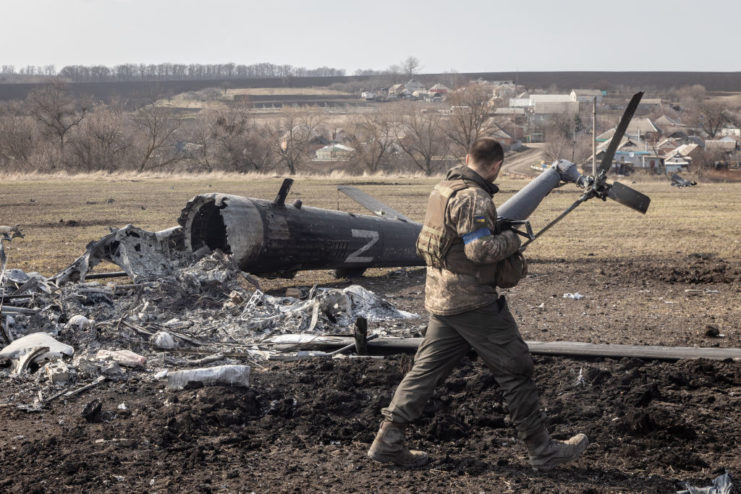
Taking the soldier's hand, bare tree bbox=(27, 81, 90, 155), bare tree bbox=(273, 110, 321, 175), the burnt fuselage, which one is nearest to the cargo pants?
the soldier's hand

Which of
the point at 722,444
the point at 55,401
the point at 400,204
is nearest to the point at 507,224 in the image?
the point at 722,444

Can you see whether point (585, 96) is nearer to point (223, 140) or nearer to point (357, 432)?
point (223, 140)

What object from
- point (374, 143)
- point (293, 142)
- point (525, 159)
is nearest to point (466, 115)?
point (374, 143)

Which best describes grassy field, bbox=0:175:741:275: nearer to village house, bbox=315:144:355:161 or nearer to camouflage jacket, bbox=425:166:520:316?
camouflage jacket, bbox=425:166:520:316

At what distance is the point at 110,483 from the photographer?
4516 millimetres

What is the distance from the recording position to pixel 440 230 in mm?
4641

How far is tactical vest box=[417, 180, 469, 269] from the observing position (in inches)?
182

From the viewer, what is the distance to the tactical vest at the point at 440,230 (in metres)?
4.61

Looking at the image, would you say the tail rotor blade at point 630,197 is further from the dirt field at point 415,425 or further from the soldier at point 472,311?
the soldier at point 472,311

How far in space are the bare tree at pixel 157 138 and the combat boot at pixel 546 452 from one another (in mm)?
58113

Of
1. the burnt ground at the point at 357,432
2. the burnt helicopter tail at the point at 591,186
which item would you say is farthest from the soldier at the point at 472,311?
the burnt helicopter tail at the point at 591,186

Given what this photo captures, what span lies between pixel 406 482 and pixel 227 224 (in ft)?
20.3

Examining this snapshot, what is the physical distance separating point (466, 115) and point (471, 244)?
6019 cm

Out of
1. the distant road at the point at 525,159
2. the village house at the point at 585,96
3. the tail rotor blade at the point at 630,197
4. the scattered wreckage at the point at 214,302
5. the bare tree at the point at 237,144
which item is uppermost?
the village house at the point at 585,96
